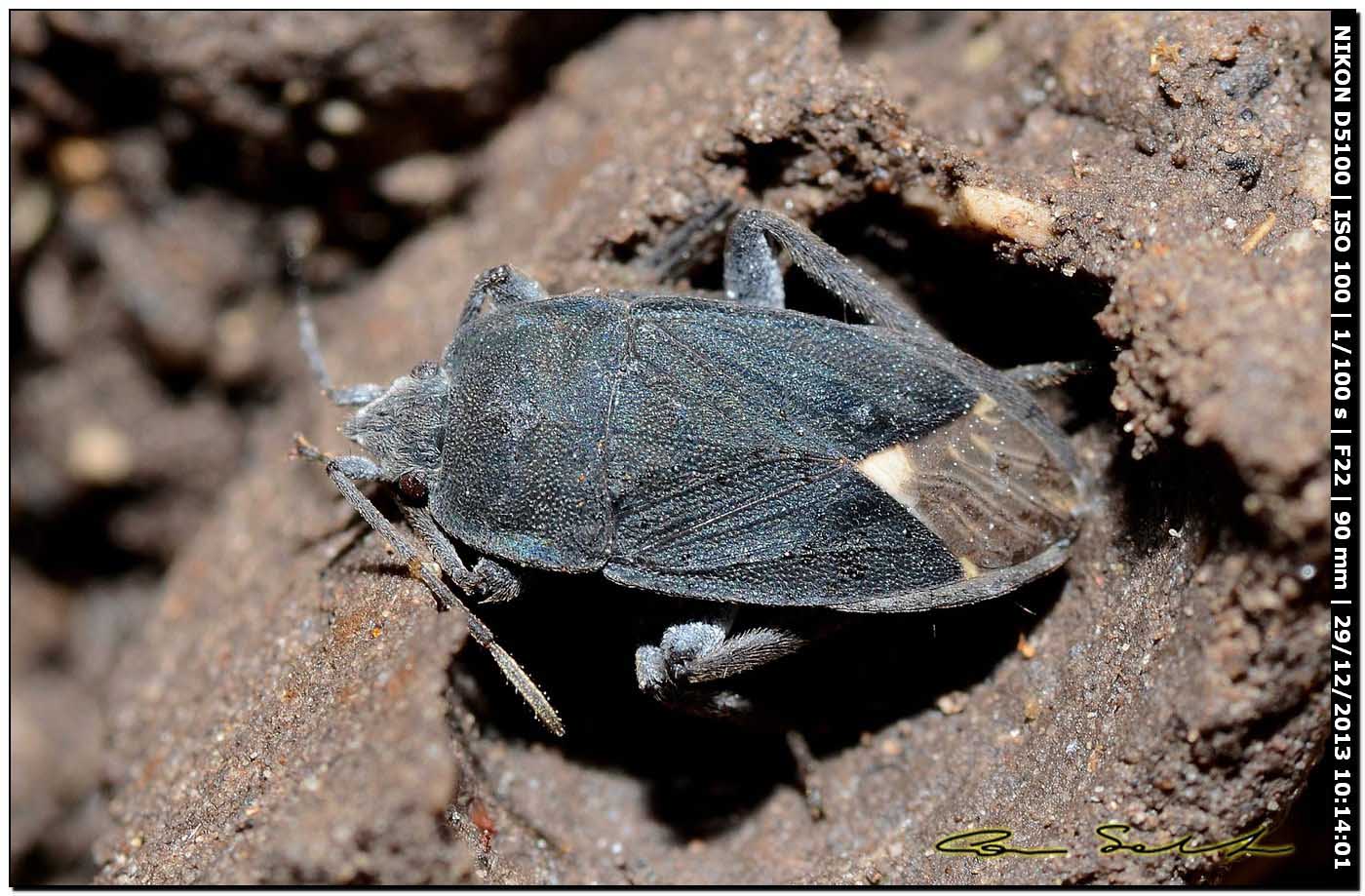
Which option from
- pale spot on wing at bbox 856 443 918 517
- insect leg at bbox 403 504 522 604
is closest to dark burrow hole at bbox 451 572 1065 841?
insect leg at bbox 403 504 522 604

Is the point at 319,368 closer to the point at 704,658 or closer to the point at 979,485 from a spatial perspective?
the point at 704,658

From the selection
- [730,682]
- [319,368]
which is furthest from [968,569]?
[319,368]

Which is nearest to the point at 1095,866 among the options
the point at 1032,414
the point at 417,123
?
the point at 1032,414

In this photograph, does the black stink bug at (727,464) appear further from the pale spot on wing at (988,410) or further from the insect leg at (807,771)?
the insect leg at (807,771)

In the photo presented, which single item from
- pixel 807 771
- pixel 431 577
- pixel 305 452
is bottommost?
pixel 807 771

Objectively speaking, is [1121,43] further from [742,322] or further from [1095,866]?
[1095,866]

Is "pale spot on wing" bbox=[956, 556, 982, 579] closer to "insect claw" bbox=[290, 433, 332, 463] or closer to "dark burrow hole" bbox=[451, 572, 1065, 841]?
"dark burrow hole" bbox=[451, 572, 1065, 841]
